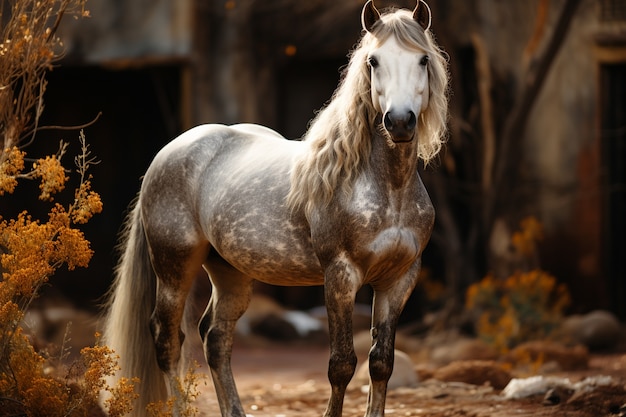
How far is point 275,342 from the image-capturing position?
480 inches

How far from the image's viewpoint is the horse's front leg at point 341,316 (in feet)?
15.5

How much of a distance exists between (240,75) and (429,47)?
338 inches

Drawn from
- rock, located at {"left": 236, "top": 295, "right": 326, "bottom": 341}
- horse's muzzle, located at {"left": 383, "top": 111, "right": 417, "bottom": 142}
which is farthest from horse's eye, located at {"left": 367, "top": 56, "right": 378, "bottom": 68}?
rock, located at {"left": 236, "top": 295, "right": 326, "bottom": 341}

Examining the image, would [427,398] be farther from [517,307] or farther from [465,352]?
[517,307]

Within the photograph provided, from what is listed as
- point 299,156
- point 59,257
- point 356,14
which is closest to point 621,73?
point 356,14

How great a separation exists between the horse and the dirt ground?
742mm

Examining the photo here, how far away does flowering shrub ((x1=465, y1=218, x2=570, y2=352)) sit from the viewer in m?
9.98

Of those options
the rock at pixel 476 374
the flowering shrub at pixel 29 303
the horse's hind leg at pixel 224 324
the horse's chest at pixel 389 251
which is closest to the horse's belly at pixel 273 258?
the horse's chest at pixel 389 251

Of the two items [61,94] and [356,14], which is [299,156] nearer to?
[356,14]

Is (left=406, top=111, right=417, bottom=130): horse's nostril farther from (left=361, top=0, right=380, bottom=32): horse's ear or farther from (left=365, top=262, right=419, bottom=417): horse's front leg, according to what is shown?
(left=365, top=262, right=419, bottom=417): horse's front leg

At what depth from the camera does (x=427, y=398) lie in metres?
6.87

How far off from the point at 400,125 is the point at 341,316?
967 mm

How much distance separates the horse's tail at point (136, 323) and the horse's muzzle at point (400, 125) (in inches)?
81.6

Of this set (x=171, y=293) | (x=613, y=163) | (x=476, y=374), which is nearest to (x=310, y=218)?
(x=171, y=293)
